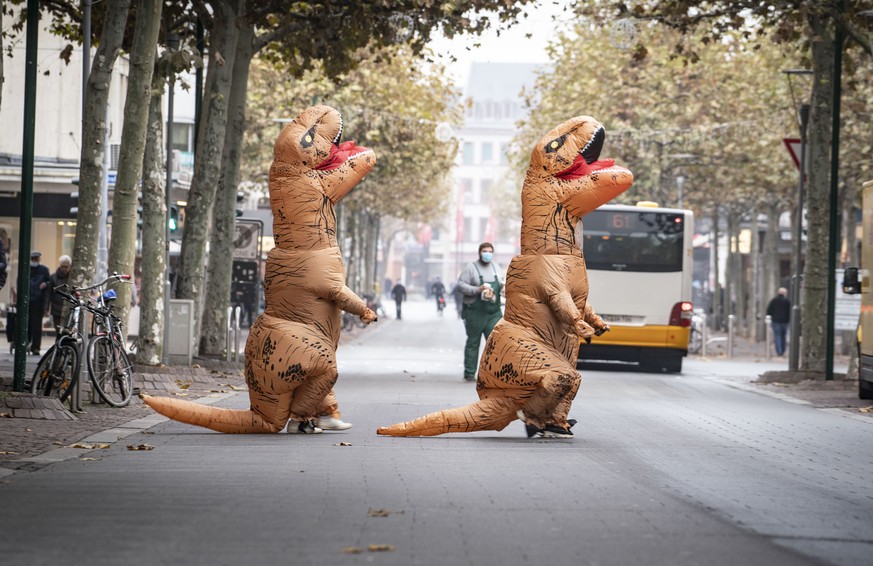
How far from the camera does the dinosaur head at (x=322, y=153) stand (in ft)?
44.7

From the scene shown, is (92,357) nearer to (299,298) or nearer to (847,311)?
(299,298)

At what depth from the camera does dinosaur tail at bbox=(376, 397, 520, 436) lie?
43.4 feet

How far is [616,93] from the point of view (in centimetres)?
4691

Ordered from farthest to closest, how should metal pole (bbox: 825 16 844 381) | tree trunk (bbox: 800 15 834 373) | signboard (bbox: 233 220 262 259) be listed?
signboard (bbox: 233 220 262 259), tree trunk (bbox: 800 15 834 373), metal pole (bbox: 825 16 844 381)

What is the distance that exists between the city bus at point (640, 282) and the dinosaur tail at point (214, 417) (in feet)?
54.4

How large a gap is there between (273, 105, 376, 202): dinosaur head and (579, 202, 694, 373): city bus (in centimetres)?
1609

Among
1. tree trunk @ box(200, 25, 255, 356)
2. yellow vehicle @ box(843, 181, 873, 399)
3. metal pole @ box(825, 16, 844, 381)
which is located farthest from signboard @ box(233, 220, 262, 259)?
yellow vehicle @ box(843, 181, 873, 399)

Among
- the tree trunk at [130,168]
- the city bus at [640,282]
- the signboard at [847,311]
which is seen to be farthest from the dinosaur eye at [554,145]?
the signboard at [847,311]

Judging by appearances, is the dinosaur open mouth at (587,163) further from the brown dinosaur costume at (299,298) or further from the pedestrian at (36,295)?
the pedestrian at (36,295)

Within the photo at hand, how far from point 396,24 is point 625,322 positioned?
24.3 ft

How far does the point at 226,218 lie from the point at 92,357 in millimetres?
9902

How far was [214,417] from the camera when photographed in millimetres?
13430

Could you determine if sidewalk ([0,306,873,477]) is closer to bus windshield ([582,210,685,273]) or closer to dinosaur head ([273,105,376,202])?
bus windshield ([582,210,685,273])

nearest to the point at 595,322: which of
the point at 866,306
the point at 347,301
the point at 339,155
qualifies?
the point at 347,301
